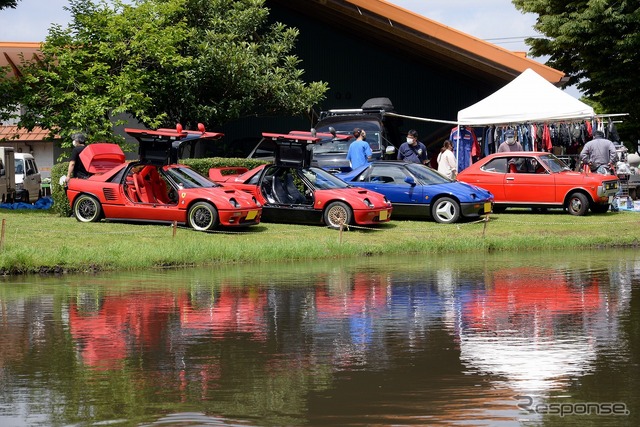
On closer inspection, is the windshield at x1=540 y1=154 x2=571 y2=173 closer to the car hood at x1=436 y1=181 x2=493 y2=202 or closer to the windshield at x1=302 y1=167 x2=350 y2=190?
the car hood at x1=436 y1=181 x2=493 y2=202

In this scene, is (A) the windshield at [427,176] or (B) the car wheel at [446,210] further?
(A) the windshield at [427,176]

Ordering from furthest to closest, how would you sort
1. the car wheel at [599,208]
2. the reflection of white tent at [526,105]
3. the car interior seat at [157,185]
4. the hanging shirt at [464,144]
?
the hanging shirt at [464,144] < the reflection of white tent at [526,105] < the car wheel at [599,208] < the car interior seat at [157,185]

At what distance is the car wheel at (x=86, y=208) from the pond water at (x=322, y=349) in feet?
16.9

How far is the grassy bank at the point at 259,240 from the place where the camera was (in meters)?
17.7

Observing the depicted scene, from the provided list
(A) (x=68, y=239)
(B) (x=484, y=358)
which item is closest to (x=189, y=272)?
(A) (x=68, y=239)

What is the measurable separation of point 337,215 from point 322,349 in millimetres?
11457

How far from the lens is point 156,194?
2231 cm

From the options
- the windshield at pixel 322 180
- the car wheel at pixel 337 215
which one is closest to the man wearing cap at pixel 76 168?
the windshield at pixel 322 180

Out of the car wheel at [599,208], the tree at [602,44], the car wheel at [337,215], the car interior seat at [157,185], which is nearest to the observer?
the car wheel at [337,215]

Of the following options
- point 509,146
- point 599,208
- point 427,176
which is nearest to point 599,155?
point 599,208

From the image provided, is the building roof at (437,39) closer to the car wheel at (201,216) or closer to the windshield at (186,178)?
the windshield at (186,178)

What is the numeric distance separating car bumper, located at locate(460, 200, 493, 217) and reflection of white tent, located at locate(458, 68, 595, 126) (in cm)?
511

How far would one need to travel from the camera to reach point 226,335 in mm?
11398

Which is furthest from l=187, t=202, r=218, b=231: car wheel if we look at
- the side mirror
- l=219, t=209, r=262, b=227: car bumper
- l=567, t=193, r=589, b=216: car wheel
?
l=567, t=193, r=589, b=216: car wheel
